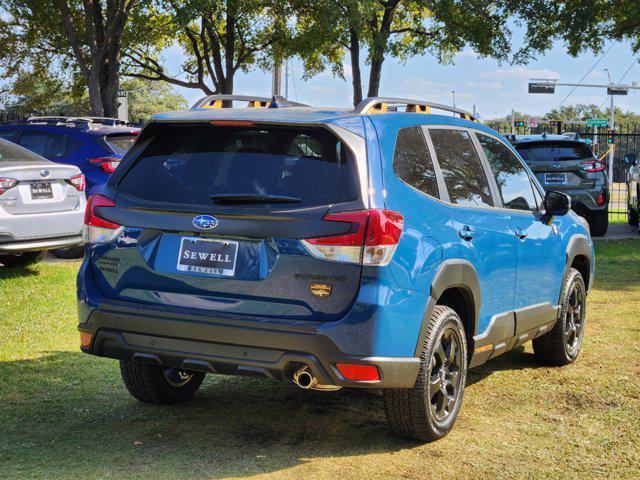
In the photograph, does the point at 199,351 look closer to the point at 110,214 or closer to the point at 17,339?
the point at 110,214

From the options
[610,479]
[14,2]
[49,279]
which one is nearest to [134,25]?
[14,2]

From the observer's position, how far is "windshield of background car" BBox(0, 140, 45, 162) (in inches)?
424

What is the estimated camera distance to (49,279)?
1109 centimetres

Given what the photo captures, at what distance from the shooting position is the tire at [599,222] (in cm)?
1778

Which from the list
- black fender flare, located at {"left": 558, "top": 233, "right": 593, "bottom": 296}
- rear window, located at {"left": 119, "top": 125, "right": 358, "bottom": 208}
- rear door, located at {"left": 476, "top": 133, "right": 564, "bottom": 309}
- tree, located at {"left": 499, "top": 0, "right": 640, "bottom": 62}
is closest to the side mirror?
rear door, located at {"left": 476, "top": 133, "right": 564, "bottom": 309}

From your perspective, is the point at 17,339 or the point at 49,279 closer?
the point at 17,339

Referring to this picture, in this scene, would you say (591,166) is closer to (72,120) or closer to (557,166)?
(557,166)

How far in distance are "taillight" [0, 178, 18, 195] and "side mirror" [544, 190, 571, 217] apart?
599 centimetres

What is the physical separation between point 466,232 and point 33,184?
643 cm

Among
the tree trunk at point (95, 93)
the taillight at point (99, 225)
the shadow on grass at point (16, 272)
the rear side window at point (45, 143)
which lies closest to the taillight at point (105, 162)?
the rear side window at point (45, 143)

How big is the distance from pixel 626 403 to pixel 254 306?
111 inches

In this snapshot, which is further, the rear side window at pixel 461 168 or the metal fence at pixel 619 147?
the metal fence at pixel 619 147

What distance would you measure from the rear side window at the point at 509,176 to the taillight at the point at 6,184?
19.1 feet

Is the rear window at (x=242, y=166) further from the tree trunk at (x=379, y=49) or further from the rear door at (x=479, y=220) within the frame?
the tree trunk at (x=379, y=49)
